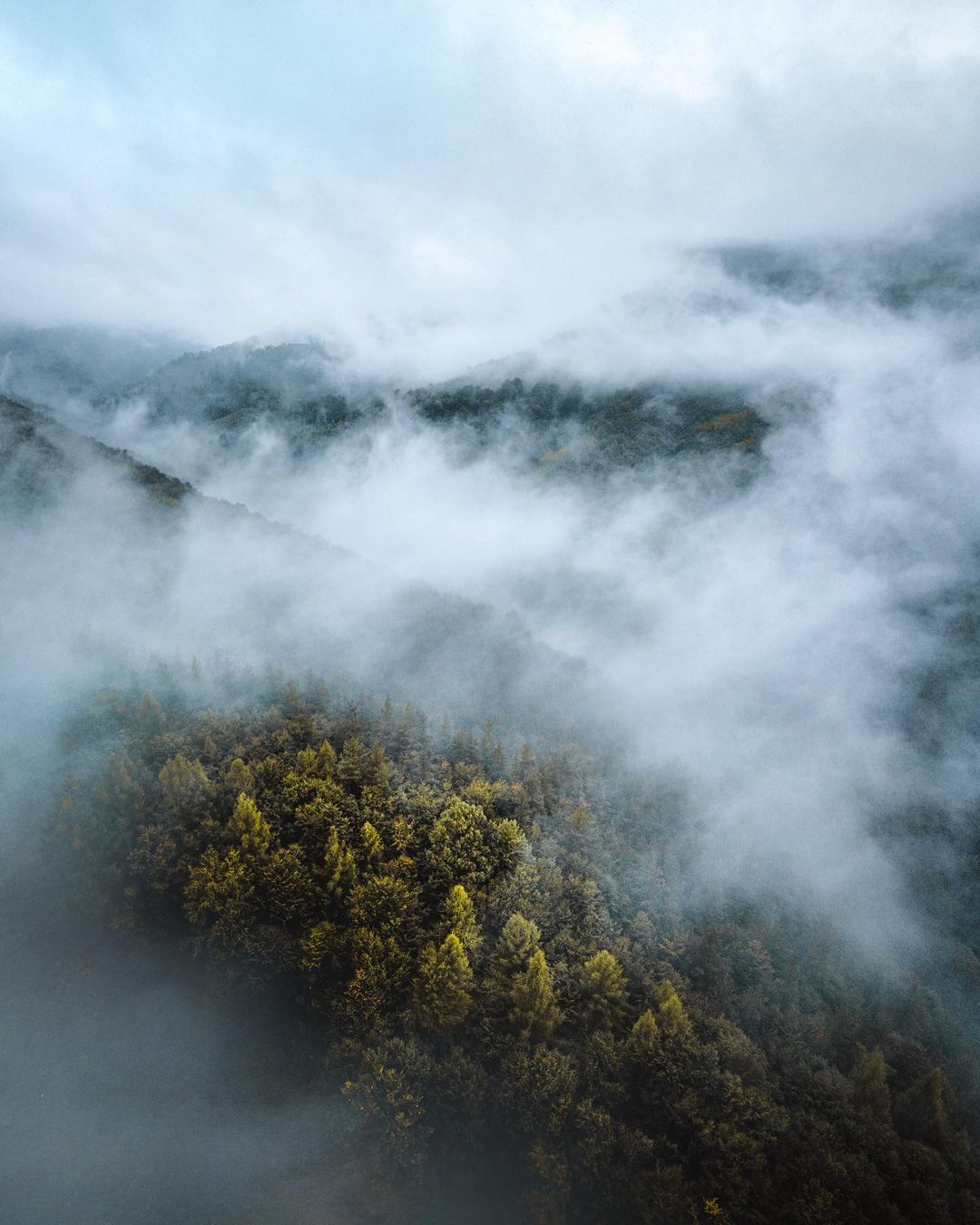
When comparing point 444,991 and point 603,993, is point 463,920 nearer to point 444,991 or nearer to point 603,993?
point 444,991

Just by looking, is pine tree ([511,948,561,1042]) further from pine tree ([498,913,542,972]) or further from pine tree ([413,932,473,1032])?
pine tree ([413,932,473,1032])

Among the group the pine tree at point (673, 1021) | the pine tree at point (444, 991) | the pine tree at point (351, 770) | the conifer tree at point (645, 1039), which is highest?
the pine tree at point (351, 770)

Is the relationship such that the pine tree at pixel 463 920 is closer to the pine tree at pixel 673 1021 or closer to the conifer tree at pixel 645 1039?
the conifer tree at pixel 645 1039

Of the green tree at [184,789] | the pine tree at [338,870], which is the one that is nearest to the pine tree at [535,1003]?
the pine tree at [338,870]

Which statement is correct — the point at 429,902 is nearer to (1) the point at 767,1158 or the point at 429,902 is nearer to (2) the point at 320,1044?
(2) the point at 320,1044

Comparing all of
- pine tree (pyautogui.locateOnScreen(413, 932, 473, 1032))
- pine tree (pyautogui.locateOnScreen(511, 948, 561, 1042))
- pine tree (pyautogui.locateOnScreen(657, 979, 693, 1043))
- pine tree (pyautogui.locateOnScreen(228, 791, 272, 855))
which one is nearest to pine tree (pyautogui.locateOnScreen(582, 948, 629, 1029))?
pine tree (pyautogui.locateOnScreen(657, 979, 693, 1043))

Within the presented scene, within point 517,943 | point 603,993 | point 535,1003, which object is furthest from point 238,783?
point 603,993
